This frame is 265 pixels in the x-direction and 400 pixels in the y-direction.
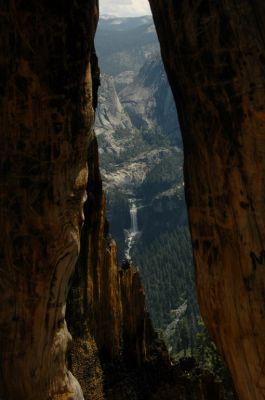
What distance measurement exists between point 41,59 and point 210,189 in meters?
Result: 1.77

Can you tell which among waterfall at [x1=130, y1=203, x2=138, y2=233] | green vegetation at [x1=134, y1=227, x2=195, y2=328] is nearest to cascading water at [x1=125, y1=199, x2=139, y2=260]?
waterfall at [x1=130, y1=203, x2=138, y2=233]

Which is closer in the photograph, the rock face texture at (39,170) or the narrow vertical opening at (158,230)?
the rock face texture at (39,170)

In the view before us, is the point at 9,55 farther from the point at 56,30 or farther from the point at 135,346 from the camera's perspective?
the point at 135,346

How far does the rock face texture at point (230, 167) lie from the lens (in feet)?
10.6

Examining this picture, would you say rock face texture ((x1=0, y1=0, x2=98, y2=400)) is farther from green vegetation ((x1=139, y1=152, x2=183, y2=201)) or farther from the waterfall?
green vegetation ((x1=139, y1=152, x2=183, y2=201))

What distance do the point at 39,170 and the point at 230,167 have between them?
1686 mm

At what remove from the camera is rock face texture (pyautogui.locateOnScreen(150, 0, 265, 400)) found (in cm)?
324

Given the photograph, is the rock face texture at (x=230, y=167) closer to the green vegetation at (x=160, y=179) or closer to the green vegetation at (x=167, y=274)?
the green vegetation at (x=167, y=274)

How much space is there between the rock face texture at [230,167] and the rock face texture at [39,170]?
112cm

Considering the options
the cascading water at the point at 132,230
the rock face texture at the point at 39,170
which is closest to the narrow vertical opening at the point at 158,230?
the cascading water at the point at 132,230

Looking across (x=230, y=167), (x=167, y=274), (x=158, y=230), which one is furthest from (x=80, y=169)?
(x=158, y=230)

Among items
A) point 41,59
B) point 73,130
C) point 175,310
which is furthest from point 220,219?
point 175,310

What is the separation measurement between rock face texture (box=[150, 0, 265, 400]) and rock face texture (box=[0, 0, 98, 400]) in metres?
1.12

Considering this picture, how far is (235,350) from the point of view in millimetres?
3283
